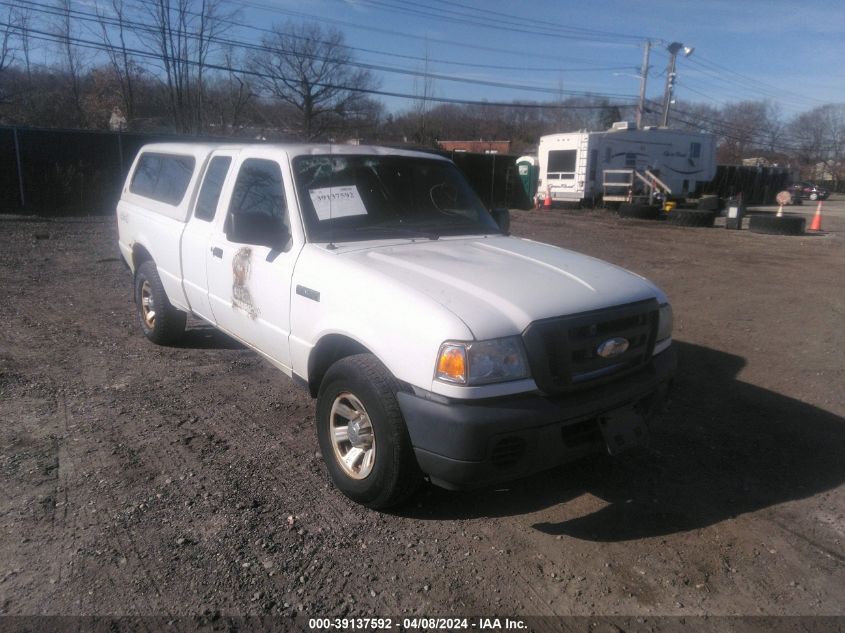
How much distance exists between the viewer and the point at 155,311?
225 inches

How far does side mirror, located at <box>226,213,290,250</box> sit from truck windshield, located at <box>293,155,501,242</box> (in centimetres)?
17

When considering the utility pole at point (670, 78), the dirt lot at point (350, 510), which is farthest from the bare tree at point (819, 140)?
the dirt lot at point (350, 510)

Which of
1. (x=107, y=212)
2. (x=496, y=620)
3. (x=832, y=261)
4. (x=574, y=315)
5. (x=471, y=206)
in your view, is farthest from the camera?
(x=107, y=212)

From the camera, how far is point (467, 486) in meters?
2.78

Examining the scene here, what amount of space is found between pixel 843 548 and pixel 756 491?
546mm

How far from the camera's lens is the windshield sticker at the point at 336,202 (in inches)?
150

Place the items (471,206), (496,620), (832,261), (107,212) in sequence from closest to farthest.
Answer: (496,620) → (471,206) → (832,261) → (107,212)

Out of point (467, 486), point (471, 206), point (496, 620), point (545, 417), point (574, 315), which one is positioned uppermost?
point (471, 206)

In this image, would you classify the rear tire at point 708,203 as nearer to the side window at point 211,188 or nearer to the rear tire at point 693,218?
the rear tire at point 693,218

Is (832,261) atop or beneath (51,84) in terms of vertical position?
beneath

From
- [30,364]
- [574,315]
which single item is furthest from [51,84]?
[574,315]

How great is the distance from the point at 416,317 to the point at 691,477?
2058 mm

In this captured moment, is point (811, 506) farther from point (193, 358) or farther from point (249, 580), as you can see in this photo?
point (193, 358)

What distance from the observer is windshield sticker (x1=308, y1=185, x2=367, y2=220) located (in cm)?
382
